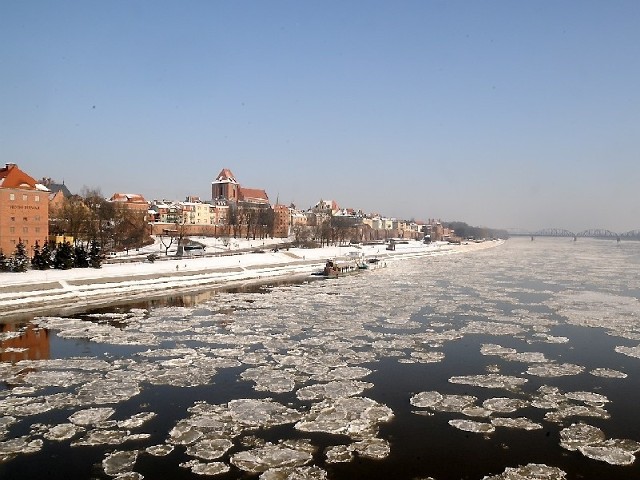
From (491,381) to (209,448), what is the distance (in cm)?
918

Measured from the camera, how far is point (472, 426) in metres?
12.4

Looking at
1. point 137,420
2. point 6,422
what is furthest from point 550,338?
point 6,422

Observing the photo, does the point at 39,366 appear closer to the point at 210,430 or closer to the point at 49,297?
the point at 210,430

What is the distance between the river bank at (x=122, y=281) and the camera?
29.9m

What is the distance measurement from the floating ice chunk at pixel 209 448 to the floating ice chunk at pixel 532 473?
5421mm

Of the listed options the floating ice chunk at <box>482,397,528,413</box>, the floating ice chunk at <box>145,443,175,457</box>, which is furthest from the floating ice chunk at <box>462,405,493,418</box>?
the floating ice chunk at <box>145,443,175,457</box>

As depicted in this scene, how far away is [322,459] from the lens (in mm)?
10547

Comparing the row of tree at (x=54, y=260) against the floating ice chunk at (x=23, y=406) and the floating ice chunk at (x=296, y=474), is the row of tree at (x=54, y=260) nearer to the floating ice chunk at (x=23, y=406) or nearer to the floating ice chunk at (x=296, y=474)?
the floating ice chunk at (x=23, y=406)

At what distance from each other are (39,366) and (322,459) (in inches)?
469

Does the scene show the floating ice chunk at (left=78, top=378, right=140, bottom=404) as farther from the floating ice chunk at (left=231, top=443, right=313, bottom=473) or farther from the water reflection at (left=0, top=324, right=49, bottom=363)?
the floating ice chunk at (left=231, top=443, right=313, bottom=473)

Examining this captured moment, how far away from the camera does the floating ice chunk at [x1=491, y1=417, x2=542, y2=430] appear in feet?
40.4

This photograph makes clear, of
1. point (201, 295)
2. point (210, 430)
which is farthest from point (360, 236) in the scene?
point (210, 430)

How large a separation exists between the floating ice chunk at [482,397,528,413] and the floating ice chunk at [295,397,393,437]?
111 inches

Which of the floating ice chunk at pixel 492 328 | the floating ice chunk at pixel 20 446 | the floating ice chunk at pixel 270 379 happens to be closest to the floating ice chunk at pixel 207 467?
the floating ice chunk at pixel 20 446
